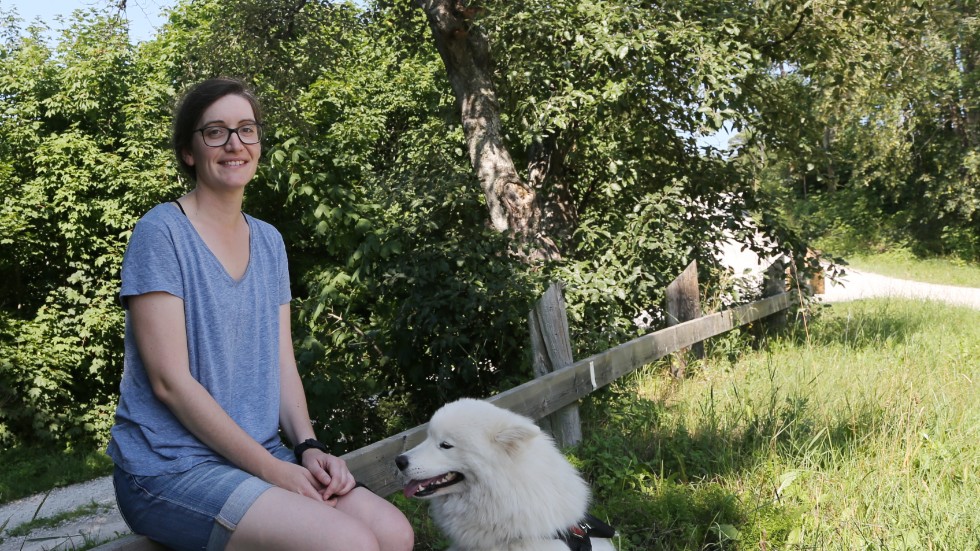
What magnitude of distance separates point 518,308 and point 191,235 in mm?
4537

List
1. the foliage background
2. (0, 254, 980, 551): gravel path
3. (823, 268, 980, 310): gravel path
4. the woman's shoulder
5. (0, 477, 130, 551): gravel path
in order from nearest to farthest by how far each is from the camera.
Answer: the woman's shoulder < the foliage background < (0, 254, 980, 551): gravel path < (0, 477, 130, 551): gravel path < (823, 268, 980, 310): gravel path

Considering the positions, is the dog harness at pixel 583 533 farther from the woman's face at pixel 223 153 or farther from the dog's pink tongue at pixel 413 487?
the woman's face at pixel 223 153

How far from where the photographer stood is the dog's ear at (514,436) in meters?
2.91

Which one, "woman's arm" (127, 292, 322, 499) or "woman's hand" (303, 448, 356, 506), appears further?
"woman's hand" (303, 448, 356, 506)

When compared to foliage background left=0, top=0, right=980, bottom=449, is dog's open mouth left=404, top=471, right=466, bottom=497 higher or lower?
lower

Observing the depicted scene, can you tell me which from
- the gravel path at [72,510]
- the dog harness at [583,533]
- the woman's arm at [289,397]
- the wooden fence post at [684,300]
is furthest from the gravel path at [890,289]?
the woman's arm at [289,397]

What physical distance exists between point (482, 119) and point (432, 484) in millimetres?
6786

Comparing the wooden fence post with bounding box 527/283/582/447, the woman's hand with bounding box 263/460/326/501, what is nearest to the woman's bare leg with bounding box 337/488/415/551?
the woman's hand with bounding box 263/460/326/501

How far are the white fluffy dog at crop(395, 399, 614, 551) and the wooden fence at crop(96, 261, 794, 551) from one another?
0.48 ft

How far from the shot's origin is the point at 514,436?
2.92 m

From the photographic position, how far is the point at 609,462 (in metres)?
4.69

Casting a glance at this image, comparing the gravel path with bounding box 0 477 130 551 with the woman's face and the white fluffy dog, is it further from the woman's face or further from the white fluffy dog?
the woman's face

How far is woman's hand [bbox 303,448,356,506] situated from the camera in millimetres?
2326

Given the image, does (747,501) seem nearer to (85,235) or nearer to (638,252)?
(638,252)
